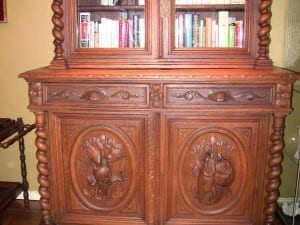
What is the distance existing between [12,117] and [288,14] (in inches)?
80.6

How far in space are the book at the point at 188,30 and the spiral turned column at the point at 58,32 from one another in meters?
0.71

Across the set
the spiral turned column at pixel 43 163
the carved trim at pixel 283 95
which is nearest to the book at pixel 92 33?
the spiral turned column at pixel 43 163

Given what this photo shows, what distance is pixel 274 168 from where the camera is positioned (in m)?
1.75

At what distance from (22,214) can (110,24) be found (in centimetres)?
143

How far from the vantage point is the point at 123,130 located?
5.83ft

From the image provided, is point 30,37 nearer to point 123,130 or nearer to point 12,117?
point 12,117

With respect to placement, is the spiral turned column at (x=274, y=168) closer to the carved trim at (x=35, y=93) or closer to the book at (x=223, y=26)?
the book at (x=223, y=26)

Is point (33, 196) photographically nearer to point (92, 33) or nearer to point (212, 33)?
point (92, 33)

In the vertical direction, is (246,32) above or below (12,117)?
above

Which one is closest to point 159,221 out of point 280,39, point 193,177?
point 193,177

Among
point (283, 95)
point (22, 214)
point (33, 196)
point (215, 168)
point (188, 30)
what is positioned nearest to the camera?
point (283, 95)

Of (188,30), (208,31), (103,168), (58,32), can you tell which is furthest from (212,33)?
(103,168)

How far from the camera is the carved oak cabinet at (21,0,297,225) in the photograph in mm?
1683

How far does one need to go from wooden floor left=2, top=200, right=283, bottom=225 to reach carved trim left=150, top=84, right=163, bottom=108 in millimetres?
1148
